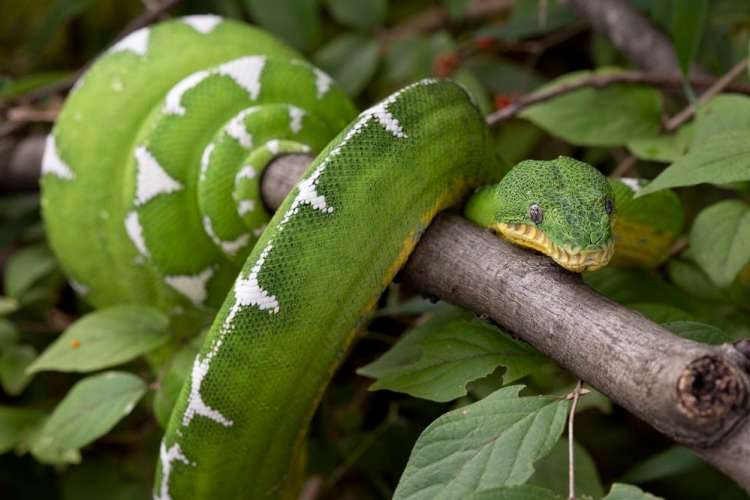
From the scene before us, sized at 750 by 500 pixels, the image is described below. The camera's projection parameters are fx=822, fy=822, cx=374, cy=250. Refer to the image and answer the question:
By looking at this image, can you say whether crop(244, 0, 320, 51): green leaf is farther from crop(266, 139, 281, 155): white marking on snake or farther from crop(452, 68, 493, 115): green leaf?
crop(266, 139, 281, 155): white marking on snake

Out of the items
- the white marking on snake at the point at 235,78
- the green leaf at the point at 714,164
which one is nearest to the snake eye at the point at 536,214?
the green leaf at the point at 714,164

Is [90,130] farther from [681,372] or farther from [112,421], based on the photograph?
[681,372]

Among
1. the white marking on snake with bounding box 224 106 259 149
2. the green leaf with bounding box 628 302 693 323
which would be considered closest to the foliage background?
the green leaf with bounding box 628 302 693 323

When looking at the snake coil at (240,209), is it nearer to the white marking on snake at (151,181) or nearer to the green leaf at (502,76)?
the white marking on snake at (151,181)

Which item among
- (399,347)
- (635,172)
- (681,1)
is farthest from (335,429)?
(681,1)

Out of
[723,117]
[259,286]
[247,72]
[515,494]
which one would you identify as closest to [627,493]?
[515,494]
